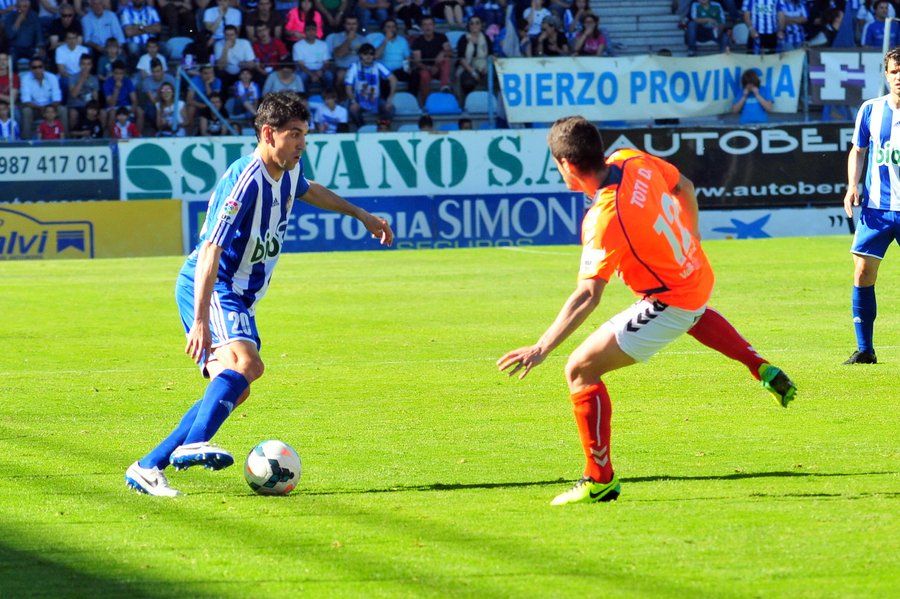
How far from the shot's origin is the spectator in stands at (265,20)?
26.8 meters

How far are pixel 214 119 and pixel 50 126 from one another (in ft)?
9.74

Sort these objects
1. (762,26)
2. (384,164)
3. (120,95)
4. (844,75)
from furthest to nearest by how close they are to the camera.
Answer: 1. (762,26)
2. (844,75)
3. (120,95)
4. (384,164)

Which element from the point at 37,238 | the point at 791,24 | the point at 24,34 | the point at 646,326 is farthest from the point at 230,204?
the point at 791,24

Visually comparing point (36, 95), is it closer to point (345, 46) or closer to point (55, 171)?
point (55, 171)

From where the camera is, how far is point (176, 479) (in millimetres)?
6918

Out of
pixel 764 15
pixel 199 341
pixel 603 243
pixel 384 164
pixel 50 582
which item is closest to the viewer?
pixel 50 582

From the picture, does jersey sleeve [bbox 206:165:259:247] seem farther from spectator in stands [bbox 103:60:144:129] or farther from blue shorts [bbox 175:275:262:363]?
spectator in stands [bbox 103:60:144:129]

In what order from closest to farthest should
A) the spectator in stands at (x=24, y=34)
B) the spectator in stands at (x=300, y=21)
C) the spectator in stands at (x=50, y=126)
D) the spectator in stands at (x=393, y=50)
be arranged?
the spectator in stands at (x=50, y=126)
the spectator in stands at (x=24, y=34)
the spectator in stands at (x=393, y=50)
the spectator in stands at (x=300, y=21)

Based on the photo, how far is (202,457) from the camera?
6.02 meters

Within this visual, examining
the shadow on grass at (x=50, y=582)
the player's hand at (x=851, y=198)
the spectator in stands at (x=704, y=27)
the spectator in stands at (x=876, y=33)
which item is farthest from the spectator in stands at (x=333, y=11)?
the shadow on grass at (x=50, y=582)

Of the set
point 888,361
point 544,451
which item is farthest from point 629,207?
point 888,361

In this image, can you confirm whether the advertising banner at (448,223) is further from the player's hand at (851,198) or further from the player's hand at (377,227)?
the player's hand at (377,227)

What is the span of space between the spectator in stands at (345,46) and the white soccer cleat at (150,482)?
20354 millimetres

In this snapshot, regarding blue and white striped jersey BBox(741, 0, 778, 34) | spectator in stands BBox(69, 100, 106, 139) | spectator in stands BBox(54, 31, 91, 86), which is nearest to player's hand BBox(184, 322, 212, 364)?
spectator in stands BBox(69, 100, 106, 139)
